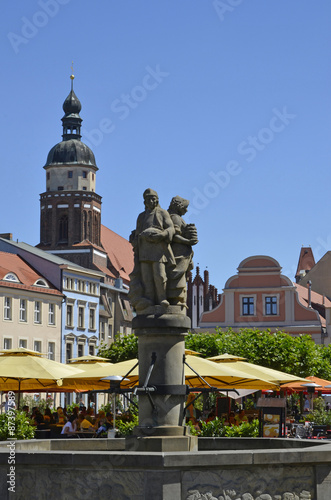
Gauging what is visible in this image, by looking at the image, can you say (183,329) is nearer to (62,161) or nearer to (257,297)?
(257,297)

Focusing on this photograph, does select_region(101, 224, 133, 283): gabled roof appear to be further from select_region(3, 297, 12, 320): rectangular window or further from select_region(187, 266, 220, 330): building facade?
select_region(3, 297, 12, 320): rectangular window

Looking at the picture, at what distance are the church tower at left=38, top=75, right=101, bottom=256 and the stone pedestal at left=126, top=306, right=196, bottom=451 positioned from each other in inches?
3641

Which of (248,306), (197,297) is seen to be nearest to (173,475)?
(248,306)

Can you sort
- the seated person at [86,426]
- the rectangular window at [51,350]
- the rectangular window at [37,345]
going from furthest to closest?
the rectangular window at [51,350] < the rectangular window at [37,345] < the seated person at [86,426]

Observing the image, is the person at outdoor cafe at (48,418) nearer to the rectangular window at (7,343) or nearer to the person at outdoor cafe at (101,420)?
the person at outdoor cafe at (101,420)

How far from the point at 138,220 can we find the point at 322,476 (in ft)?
15.3

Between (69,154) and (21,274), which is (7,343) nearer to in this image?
(21,274)

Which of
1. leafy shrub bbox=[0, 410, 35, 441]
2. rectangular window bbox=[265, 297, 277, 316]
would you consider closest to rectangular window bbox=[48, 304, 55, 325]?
rectangular window bbox=[265, 297, 277, 316]

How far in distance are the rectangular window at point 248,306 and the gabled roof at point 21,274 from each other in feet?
52.3

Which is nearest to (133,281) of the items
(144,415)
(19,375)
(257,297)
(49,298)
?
(144,415)

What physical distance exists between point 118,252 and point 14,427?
3870 inches

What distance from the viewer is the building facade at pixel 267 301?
65938 millimetres

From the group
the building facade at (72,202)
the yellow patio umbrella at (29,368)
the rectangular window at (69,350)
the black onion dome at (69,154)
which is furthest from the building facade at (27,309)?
the yellow patio umbrella at (29,368)

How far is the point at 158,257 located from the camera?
43.0 ft
